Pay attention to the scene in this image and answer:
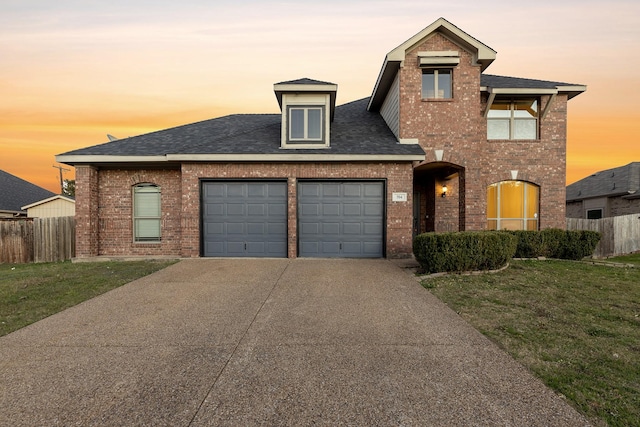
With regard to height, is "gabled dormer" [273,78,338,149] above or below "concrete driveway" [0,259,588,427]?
above

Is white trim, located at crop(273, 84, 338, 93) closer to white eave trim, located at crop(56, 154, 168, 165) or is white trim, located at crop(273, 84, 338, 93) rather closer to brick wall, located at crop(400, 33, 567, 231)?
brick wall, located at crop(400, 33, 567, 231)

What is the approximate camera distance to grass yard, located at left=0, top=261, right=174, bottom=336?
549 cm

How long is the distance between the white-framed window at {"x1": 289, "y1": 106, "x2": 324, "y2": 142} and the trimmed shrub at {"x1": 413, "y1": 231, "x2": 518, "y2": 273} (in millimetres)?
5770

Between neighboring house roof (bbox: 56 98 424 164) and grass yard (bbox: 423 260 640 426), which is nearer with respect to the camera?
grass yard (bbox: 423 260 640 426)

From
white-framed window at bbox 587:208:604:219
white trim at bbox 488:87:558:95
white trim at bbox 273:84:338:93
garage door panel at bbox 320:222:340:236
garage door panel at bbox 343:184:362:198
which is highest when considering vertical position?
white trim at bbox 488:87:558:95

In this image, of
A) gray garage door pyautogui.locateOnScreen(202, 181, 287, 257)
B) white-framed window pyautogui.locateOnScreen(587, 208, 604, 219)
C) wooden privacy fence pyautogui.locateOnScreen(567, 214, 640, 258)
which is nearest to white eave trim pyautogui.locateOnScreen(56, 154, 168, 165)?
gray garage door pyautogui.locateOnScreen(202, 181, 287, 257)

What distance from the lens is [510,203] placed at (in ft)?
42.9

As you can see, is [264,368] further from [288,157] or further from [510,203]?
[510,203]

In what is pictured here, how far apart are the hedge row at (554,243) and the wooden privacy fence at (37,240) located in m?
16.7

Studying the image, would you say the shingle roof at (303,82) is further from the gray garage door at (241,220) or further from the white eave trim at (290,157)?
the gray garage door at (241,220)

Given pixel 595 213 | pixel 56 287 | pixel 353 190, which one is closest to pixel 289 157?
pixel 353 190

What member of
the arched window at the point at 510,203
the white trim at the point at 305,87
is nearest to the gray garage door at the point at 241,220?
the white trim at the point at 305,87

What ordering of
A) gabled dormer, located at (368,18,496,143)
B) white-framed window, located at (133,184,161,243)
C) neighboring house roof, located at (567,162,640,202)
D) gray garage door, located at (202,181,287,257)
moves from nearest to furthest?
gray garage door, located at (202,181,287,257), gabled dormer, located at (368,18,496,143), white-framed window, located at (133,184,161,243), neighboring house roof, located at (567,162,640,202)

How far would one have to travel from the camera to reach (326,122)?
1175 centimetres
